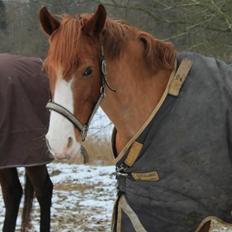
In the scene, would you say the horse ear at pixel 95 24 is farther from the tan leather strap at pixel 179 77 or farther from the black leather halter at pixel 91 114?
the tan leather strap at pixel 179 77

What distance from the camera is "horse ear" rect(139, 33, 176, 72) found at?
2.19 metres

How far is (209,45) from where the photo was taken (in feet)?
21.7

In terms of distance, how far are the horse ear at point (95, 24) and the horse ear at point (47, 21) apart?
131mm

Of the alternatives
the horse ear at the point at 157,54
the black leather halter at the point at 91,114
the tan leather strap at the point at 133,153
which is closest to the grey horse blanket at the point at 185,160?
the tan leather strap at the point at 133,153

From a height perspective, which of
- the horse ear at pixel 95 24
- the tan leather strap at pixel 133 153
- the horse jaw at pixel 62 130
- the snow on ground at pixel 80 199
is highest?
the horse ear at pixel 95 24

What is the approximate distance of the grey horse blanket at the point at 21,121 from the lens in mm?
3652

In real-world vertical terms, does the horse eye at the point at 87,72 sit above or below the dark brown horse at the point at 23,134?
above

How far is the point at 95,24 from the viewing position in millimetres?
2012

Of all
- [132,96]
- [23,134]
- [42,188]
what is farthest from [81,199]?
[132,96]

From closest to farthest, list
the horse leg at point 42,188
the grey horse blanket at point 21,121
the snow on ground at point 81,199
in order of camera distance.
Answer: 1. the grey horse blanket at point 21,121
2. the horse leg at point 42,188
3. the snow on ground at point 81,199

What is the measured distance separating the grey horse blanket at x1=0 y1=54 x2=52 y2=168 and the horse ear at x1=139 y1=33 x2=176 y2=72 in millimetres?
1587

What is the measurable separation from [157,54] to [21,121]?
173cm

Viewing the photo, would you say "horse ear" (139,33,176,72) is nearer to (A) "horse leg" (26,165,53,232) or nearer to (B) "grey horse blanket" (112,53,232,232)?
(B) "grey horse blanket" (112,53,232,232)

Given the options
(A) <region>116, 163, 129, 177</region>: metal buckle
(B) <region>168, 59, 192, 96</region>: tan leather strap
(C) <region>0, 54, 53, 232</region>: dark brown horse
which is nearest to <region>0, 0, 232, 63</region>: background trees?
(C) <region>0, 54, 53, 232</region>: dark brown horse
